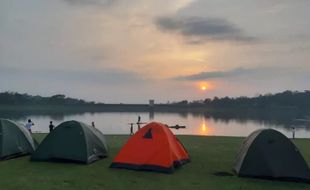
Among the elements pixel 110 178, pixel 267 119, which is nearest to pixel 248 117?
pixel 267 119

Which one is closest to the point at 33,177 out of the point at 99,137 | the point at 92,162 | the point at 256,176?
the point at 92,162

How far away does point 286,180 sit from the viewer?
1046 centimetres

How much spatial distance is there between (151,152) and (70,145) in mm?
3045

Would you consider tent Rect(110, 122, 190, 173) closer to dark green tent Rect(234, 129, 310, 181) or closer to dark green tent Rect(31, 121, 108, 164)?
dark green tent Rect(31, 121, 108, 164)

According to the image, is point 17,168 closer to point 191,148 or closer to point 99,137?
point 99,137

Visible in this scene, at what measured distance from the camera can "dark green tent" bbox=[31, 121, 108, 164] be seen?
1229 cm

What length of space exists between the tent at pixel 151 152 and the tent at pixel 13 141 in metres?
4.09

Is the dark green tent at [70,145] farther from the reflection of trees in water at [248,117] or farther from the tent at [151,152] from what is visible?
the reflection of trees in water at [248,117]

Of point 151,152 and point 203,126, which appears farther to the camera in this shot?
point 203,126

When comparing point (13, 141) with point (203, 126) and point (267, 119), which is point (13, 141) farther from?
point (267, 119)

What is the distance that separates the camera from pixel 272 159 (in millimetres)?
10617

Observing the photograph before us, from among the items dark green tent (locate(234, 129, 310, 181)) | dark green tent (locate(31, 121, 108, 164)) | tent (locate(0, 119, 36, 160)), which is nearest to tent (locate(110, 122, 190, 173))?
dark green tent (locate(31, 121, 108, 164))

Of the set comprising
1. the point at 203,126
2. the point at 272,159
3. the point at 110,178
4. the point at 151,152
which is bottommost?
the point at 203,126

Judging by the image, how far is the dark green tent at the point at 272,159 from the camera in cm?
1047
